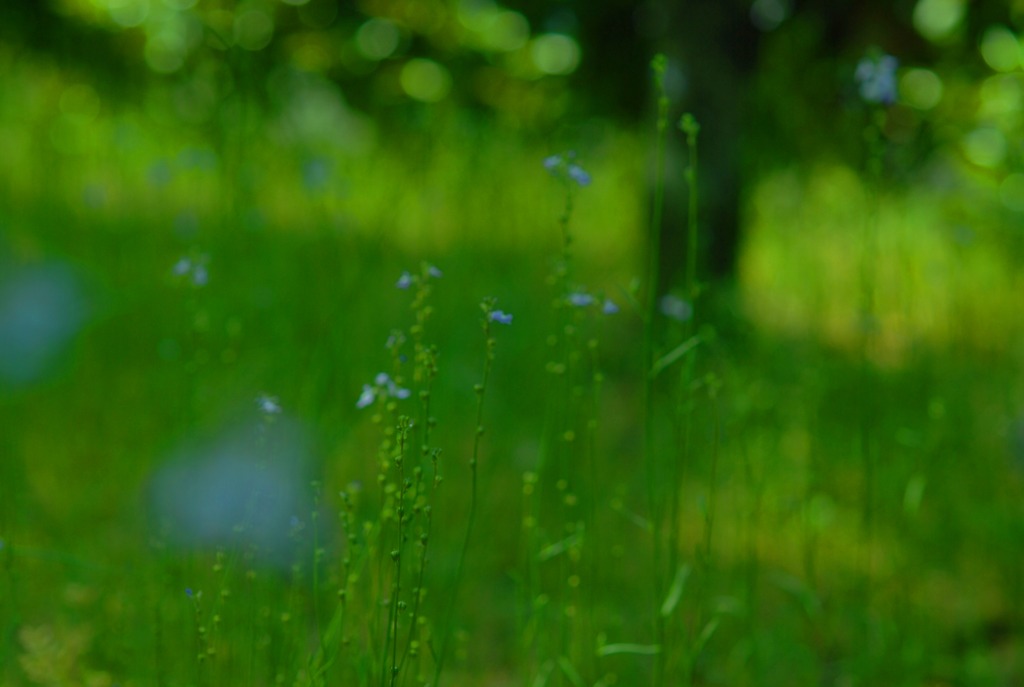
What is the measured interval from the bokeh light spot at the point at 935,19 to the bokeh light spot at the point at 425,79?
1821 mm

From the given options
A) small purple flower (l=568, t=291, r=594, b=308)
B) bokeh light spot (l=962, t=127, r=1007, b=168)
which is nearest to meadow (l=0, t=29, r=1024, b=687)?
small purple flower (l=568, t=291, r=594, b=308)

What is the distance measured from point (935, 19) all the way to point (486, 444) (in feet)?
7.66

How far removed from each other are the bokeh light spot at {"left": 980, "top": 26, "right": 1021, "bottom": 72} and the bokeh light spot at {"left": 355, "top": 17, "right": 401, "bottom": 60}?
7.43 feet

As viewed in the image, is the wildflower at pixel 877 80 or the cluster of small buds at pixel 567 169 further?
the wildflower at pixel 877 80

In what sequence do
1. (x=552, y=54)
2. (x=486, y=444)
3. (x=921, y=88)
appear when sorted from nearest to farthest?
(x=486, y=444) < (x=921, y=88) < (x=552, y=54)

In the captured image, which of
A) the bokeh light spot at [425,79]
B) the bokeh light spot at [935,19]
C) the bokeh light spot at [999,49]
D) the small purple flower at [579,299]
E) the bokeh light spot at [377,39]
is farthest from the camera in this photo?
the bokeh light spot at [425,79]

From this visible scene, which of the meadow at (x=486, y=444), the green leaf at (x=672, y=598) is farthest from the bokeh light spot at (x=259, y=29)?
the green leaf at (x=672, y=598)

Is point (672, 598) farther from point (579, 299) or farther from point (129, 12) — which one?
point (129, 12)

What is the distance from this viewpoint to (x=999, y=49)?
350 cm

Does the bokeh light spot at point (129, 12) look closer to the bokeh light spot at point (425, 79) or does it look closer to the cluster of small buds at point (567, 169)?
the bokeh light spot at point (425, 79)

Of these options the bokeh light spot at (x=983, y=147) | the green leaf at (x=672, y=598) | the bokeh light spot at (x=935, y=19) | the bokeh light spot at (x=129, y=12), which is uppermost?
the bokeh light spot at (x=129, y=12)

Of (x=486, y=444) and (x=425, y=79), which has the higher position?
(x=425, y=79)

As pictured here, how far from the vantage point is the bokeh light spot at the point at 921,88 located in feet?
11.8

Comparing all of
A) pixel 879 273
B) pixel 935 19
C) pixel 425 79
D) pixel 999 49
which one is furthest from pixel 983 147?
pixel 425 79
